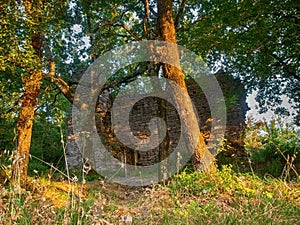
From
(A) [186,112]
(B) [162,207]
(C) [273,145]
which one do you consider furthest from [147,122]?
(B) [162,207]

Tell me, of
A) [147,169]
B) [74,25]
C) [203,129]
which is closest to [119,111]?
[147,169]

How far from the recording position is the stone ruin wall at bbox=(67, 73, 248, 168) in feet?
40.0

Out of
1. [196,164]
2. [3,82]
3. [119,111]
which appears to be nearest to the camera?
[196,164]

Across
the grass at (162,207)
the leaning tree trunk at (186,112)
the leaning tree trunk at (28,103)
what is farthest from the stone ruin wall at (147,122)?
the grass at (162,207)

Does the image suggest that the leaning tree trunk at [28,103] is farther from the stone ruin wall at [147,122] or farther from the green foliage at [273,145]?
the green foliage at [273,145]

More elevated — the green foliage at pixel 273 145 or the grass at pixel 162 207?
the green foliage at pixel 273 145

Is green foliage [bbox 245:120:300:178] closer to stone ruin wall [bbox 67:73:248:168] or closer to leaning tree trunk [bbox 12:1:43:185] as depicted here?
stone ruin wall [bbox 67:73:248:168]

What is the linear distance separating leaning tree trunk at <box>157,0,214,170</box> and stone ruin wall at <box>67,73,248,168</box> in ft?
18.4

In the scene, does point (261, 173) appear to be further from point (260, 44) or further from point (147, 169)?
point (147, 169)

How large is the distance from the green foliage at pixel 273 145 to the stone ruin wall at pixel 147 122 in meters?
2.92

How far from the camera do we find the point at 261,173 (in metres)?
7.96

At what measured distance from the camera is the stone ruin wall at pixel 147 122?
1220 centimetres

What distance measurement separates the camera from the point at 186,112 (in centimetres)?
609

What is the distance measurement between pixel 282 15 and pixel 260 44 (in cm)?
91
